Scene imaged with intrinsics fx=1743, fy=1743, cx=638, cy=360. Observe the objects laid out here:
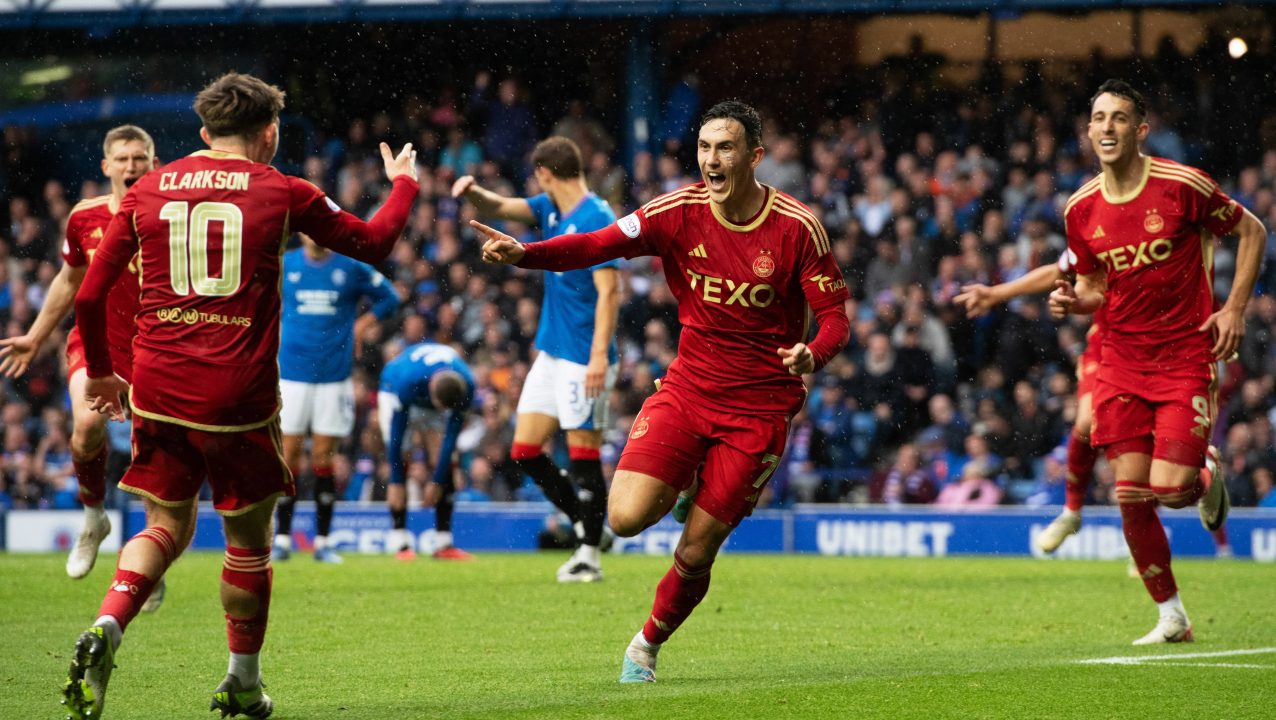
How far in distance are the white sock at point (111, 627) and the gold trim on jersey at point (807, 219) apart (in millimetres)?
3143

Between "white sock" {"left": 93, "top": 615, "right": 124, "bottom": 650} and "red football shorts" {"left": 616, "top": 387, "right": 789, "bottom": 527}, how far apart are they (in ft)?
7.37

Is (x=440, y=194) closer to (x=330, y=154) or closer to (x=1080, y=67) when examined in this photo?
(x=330, y=154)

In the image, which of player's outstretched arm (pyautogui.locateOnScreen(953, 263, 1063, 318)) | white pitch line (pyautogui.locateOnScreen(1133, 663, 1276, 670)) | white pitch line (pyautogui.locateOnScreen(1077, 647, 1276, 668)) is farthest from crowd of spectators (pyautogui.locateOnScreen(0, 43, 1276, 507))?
→ white pitch line (pyautogui.locateOnScreen(1133, 663, 1276, 670))

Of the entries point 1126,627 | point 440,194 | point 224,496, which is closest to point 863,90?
point 440,194

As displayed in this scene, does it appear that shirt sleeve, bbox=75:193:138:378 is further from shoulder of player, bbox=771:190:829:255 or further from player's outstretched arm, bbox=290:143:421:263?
shoulder of player, bbox=771:190:829:255

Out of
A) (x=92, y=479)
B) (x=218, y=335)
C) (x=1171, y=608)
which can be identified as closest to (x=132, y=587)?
(x=218, y=335)

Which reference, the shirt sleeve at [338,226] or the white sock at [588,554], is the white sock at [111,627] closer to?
the shirt sleeve at [338,226]

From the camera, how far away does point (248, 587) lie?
6215 mm

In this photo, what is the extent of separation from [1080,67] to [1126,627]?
13.5 m

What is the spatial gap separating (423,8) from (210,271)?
15.9 metres

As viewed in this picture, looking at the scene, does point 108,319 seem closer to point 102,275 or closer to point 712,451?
point 102,275

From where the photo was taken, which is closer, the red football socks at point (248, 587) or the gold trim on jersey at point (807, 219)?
the red football socks at point (248, 587)

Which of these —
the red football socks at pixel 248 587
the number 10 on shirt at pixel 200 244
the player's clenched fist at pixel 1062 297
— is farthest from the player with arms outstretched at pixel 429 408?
the number 10 on shirt at pixel 200 244

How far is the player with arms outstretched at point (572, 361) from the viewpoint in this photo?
448 inches
